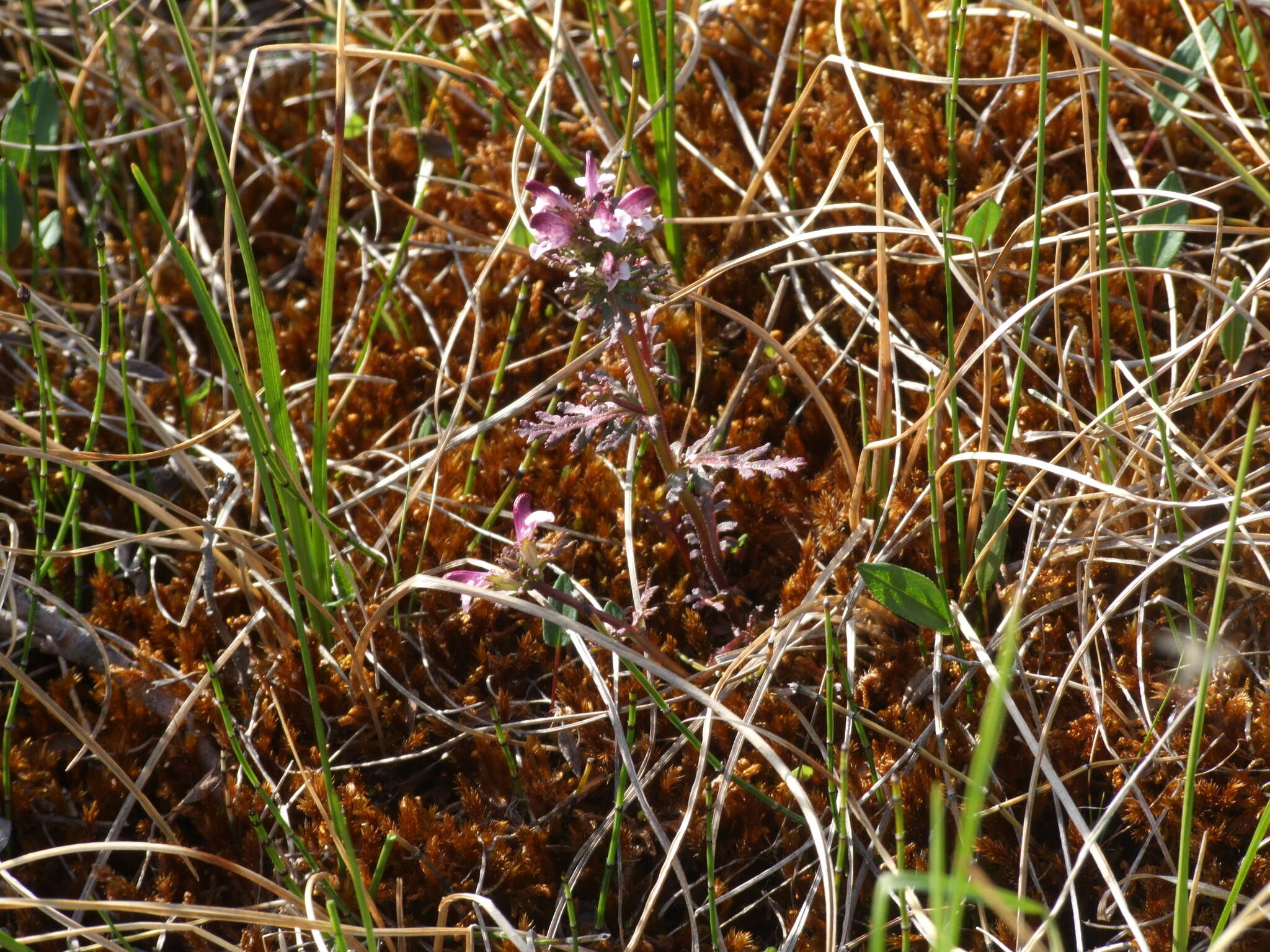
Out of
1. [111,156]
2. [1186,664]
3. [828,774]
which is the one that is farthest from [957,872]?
[111,156]

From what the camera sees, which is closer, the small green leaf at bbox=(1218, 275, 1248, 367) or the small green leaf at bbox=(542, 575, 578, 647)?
the small green leaf at bbox=(542, 575, 578, 647)

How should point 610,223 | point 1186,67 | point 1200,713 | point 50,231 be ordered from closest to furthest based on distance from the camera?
point 1200,713 → point 610,223 → point 1186,67 → point 50,231

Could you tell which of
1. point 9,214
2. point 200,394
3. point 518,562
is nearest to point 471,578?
point 518,562

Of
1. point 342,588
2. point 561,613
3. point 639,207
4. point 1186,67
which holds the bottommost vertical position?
point 342,588

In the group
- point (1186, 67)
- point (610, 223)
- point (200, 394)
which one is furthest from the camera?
point (200, 394)

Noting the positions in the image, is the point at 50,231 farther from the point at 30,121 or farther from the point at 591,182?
the point at 591,182

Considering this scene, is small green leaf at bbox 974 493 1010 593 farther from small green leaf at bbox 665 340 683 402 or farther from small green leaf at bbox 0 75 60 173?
small green leaf at bbox 0 75 60 173

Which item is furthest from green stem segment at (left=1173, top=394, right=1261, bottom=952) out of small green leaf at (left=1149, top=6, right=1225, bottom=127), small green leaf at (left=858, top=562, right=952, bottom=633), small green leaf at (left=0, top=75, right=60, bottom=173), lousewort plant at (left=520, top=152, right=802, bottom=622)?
small green leaf at (left=0, top=75, right=60, bottom=173)
